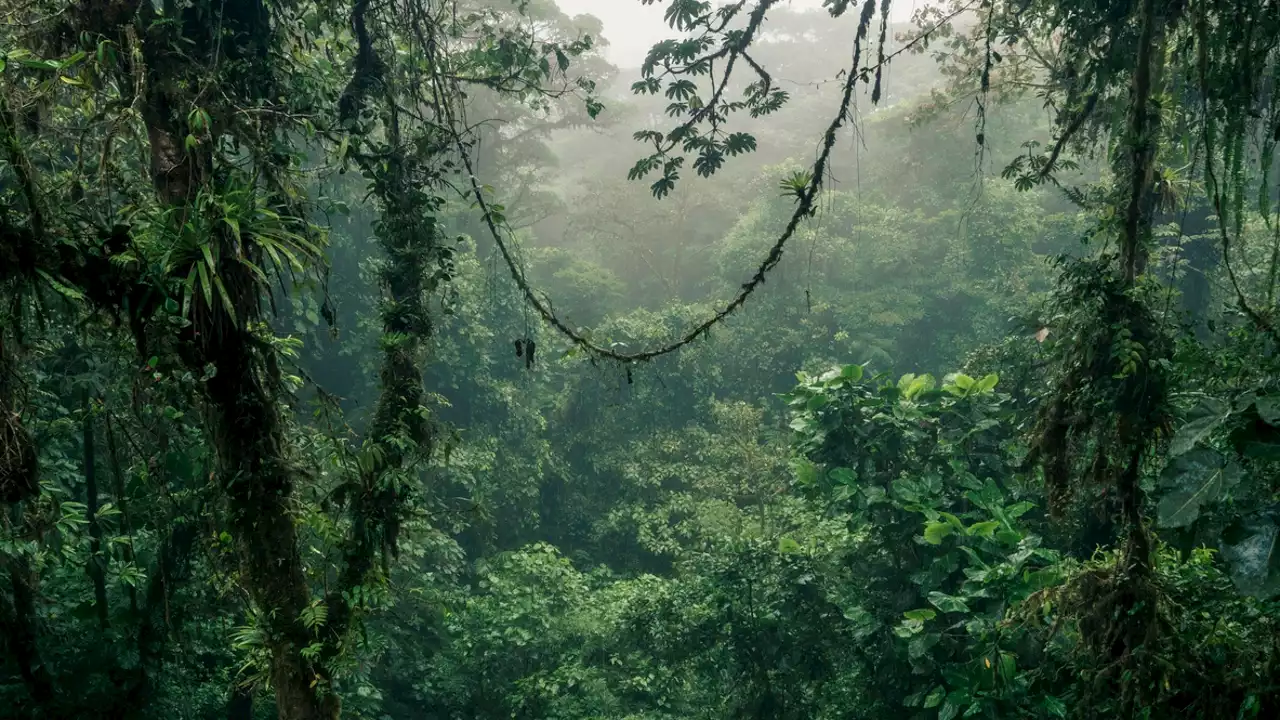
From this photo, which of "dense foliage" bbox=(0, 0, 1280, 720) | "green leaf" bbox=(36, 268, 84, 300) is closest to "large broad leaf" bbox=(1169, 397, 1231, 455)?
"dense foliage" bbox=(0, 0, 1280, 720)

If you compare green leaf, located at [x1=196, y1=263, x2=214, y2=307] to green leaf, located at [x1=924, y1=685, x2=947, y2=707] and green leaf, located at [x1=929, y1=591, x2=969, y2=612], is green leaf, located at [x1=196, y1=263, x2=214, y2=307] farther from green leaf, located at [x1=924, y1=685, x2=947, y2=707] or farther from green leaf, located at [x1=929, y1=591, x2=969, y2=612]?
green leaf, located at [x1=924, y1=685, x2=947, y2=707]

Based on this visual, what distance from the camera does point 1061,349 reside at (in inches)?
103

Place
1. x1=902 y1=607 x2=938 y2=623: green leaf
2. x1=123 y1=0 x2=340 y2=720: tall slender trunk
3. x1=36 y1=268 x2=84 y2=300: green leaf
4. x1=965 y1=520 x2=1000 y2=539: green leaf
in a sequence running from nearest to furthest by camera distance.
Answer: x1=36 y1=268 x2=84 y2=300: green leaf
x1=123 y1=0 x2=340 y2=720: tall slender trunk
x1=965 y1=520 x2=1000 y2=539: green leaf
x1=902 y1=607 x2=938 y2=623: green leaf

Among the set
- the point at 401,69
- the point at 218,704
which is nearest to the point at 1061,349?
the point at 401,69

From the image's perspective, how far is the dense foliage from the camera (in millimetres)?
2285

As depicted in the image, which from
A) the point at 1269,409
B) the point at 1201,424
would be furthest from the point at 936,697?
the point at 1269,409

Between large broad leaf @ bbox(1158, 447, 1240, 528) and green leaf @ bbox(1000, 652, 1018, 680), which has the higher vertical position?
large broad leaf @ bbox(1158, 447, 1240, 528)

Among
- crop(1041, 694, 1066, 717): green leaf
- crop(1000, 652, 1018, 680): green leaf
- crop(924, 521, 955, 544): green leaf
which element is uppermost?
crop(924, 521, 955, 544): green leaf

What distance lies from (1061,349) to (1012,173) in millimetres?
2341

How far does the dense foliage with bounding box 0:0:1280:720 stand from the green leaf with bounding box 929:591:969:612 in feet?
0.20

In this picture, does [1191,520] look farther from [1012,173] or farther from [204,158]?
[1012,173]

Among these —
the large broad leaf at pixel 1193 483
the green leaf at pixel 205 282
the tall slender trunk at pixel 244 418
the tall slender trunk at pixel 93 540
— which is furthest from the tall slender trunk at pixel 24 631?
the large broad leaf at pixel 1193 483

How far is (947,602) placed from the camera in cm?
446

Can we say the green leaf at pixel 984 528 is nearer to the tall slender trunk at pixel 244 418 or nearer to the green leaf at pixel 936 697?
the green leaf at pixel 936 697
